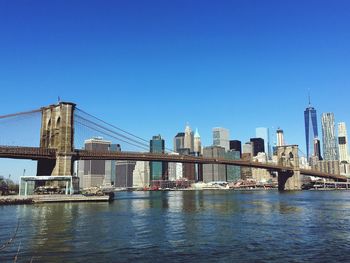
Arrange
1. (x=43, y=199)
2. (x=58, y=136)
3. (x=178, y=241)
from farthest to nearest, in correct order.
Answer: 1. (x=58, y=136)
2. (x=43, y=199)
3. (x=178, y=241)

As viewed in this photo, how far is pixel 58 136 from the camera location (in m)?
102

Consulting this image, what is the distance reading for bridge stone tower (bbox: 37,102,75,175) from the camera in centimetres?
9850

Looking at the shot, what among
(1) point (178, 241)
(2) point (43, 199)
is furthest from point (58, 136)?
(1) point (178, 241)

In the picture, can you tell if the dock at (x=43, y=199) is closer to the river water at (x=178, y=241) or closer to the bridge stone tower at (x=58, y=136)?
the bridge stone tower at (x=58, y=136)

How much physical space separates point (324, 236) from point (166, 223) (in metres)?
18.0

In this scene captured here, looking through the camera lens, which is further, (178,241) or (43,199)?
(43,199)

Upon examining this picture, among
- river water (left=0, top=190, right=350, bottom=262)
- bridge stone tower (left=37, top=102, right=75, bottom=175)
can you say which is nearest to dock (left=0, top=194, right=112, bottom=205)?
bridge stone tower (left=37, top=102, right=75, bottom=175)

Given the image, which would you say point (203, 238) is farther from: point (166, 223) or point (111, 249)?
point (166, 223)

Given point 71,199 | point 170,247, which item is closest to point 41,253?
point 170,247

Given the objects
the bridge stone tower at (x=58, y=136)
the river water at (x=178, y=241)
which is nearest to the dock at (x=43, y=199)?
the bridge stone tower at (x=58, y=136)

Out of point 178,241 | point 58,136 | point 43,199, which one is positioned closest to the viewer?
point 178,241

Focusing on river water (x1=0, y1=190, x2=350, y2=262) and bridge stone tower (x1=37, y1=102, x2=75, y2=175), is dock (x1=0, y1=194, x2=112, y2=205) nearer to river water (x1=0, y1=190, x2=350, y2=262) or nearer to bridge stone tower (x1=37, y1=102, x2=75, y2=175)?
bridge stone tower (x1=37, y1=102, x2=75, y2=175)

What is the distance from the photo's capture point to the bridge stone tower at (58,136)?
323 ft

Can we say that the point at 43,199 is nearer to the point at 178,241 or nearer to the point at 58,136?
the point at 58,136
